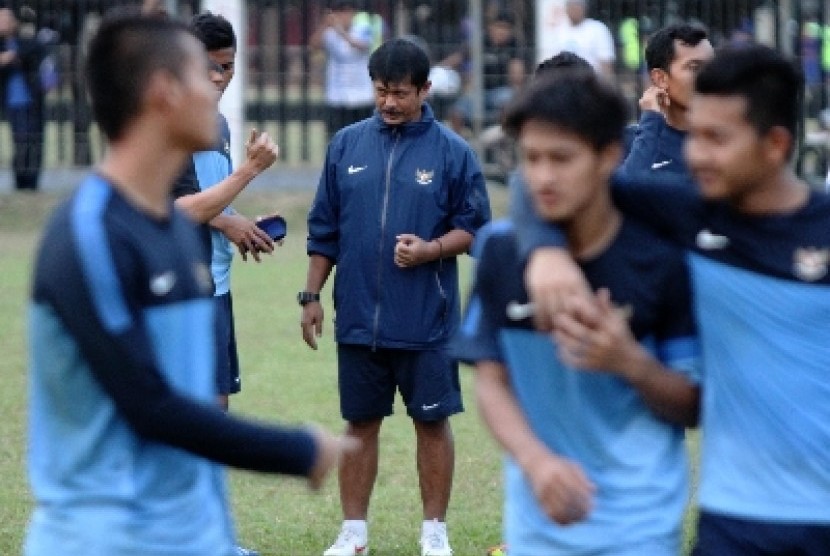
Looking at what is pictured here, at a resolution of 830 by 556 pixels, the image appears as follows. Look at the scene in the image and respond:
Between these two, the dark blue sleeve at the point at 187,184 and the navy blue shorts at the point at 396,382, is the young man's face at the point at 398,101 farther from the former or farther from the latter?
→ the navy blue shorts at the point at 396,382

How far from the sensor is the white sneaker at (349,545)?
7992 mm

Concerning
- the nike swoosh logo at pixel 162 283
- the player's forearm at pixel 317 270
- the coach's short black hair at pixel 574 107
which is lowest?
the player's forearm at pixel 317 270

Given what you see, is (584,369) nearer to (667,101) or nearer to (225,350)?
(667,101)

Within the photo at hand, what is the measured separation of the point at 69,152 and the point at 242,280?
186 inches

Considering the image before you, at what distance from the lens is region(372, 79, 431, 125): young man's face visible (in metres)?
7.96

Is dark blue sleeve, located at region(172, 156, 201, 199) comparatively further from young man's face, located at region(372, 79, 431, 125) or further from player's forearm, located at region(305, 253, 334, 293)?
young man's face, located at region(372, 79, 431, 125)

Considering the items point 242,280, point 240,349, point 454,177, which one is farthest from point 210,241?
point 242,280

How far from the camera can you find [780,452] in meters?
4.38

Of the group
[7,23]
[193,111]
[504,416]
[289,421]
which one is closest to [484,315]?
[504,416]

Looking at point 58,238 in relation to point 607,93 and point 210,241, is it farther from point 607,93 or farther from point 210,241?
point 210,241

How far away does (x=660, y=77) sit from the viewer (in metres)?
7.77

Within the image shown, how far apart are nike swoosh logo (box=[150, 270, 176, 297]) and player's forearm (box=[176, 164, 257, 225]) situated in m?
3.26

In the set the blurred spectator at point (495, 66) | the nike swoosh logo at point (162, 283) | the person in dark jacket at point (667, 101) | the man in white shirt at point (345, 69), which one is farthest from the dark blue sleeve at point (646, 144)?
the blurred spectator at point (495, 66)

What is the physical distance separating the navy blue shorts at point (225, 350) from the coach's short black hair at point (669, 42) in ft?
6.66
